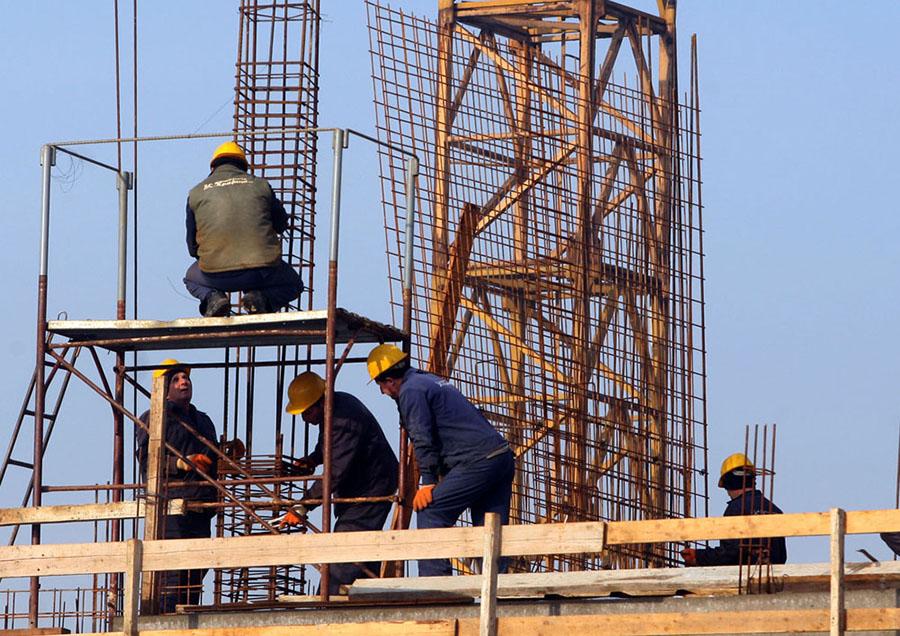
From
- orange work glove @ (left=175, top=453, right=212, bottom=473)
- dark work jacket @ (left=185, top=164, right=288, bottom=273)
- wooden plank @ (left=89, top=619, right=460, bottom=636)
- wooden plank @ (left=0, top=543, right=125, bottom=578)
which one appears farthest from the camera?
dark work jacket @ (left=185, top=164, right=288, bottom=273)

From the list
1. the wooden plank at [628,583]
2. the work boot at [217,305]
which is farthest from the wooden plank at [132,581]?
the work boot at [217,305]

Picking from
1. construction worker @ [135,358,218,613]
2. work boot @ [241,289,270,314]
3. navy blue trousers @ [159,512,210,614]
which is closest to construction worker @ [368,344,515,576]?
work boot @ [241,289,270,314]

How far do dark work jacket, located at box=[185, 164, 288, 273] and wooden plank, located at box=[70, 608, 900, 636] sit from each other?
3.77 m

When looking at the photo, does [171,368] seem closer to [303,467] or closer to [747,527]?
[303,467]

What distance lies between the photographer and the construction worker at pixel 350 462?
17.9 metres

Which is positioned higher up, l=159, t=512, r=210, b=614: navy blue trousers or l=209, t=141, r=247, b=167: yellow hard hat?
l=209, t=141, r=247, b=167: yellow hard hat

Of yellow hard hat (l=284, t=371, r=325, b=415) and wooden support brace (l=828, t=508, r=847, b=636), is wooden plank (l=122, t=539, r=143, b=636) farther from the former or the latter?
wooden support brace (l=828, t=508, r=847, b=636)

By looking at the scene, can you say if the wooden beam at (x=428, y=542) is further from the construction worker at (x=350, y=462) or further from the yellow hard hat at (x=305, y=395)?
the yellow hard hat at (x=305, y=395)

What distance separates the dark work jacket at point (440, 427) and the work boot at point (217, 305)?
1.84m

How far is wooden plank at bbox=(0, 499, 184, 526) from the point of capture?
1744 centimetres

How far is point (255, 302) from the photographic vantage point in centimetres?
1825

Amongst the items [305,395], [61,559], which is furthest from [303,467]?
[61,559]

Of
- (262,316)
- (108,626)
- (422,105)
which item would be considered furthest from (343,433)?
(422,105)

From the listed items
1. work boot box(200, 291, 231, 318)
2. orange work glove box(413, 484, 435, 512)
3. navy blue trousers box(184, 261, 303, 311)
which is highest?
navy blue trousers box(184, 261, 303, 311)
